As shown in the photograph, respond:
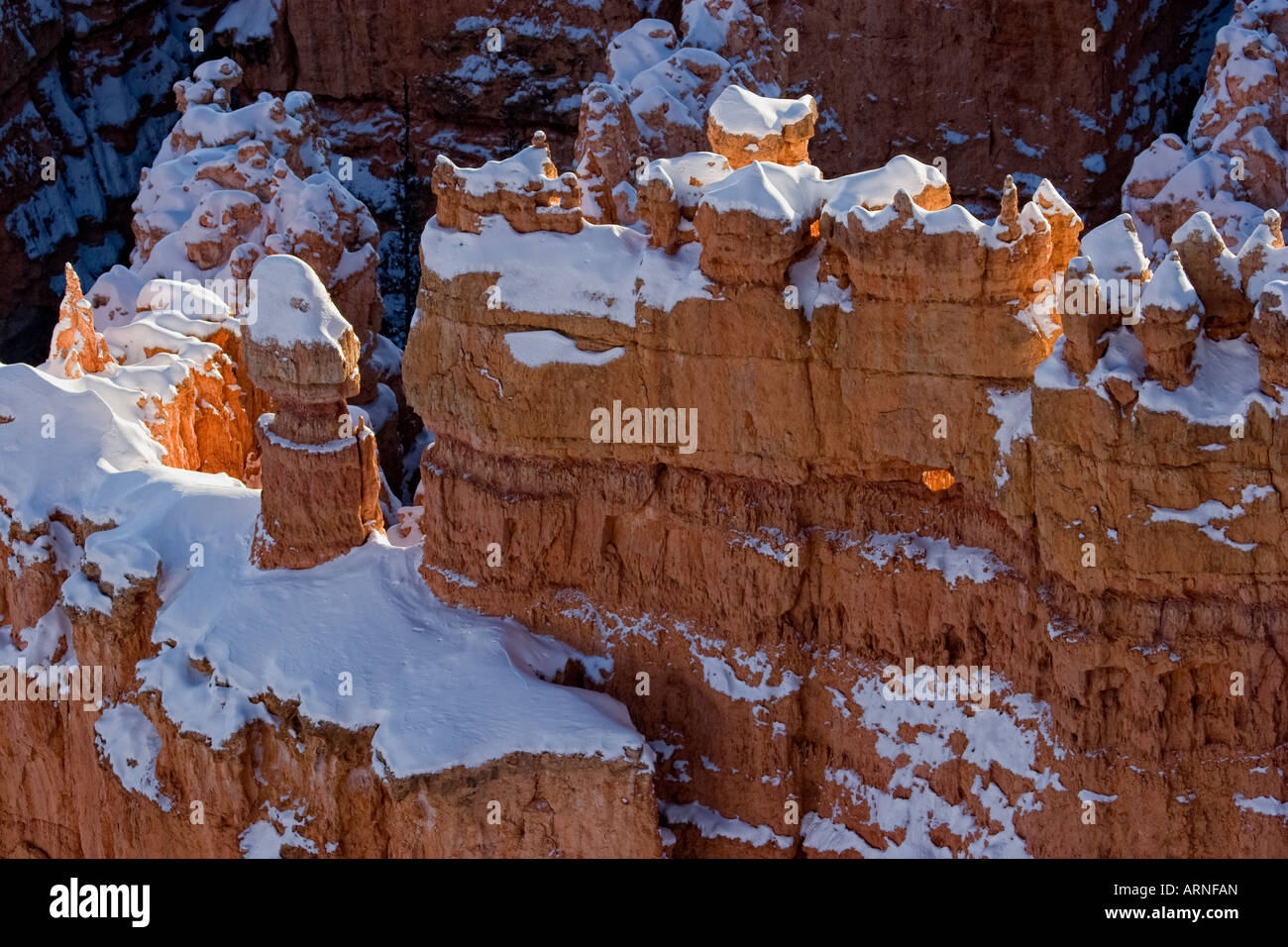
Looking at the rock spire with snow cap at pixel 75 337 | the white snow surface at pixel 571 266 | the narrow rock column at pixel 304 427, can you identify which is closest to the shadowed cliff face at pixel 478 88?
the rock spire with snow cap at pixel 75 337

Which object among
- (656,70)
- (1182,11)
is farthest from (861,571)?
(1182,11)

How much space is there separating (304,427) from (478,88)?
2262 cm

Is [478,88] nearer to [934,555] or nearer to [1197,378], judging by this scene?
[934,555]

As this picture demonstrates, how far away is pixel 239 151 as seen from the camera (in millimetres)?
28828

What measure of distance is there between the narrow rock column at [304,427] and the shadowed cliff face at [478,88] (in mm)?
18384

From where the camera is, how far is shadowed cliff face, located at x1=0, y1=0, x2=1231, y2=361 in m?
35.0

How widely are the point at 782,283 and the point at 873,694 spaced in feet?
13.4

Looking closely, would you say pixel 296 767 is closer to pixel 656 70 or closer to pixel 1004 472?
pixel 1004 472

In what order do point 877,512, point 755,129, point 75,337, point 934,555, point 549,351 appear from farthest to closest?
point 75,337 < point 755,129 < point 549,351 < point 877,512 < point 934,555

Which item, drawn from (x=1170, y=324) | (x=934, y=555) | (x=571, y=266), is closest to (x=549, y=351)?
(x=571, y=266)

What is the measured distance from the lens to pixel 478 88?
39469 millimetres

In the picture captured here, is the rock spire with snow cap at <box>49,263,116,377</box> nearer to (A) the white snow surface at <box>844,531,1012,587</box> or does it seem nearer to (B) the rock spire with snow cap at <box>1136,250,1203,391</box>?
(A) the white snow surface at <box>844,531,1012,587</box>

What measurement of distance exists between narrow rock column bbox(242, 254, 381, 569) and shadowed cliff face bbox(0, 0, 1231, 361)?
60.3 ft

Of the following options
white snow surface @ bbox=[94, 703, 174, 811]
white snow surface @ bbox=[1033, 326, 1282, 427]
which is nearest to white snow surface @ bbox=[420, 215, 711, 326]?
white snow surface @ bbox=[1033, 326, 1282, 427]
